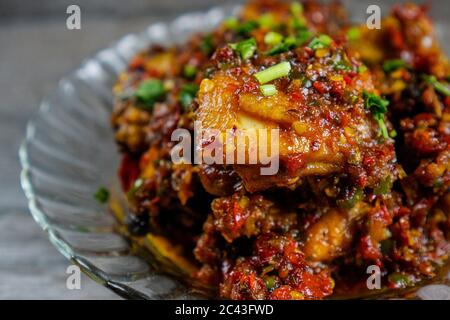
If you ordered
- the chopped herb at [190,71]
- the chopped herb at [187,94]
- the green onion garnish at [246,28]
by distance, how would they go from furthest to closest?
1. the chopped herb at [190,71]
2. the green onion garnish at [246,28]
3. the chopped herb at [187,94]

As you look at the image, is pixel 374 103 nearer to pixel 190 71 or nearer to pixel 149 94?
pixel 190 71

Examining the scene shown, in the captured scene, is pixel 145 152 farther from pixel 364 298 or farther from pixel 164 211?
pixel 364 298

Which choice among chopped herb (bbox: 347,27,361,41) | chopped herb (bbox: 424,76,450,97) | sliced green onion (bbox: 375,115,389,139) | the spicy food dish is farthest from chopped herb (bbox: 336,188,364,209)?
chopped herb (bbox: 347,27,361,41)

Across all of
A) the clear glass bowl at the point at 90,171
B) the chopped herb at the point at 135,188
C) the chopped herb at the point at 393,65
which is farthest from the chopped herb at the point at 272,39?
the clear glass bowl at the point at 90,171

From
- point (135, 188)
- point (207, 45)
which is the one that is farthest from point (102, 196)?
point (207, 45)

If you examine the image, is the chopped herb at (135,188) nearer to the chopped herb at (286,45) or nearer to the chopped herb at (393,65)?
the chopped herb at (286,45)

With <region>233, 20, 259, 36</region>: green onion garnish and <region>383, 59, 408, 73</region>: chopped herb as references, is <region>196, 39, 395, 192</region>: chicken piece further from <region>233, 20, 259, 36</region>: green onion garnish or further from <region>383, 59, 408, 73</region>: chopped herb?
<region>233, 20, 259, 36</region>: green onion garnish

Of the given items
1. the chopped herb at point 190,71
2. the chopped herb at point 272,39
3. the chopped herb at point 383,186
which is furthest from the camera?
the chopped herb at point 190,71
